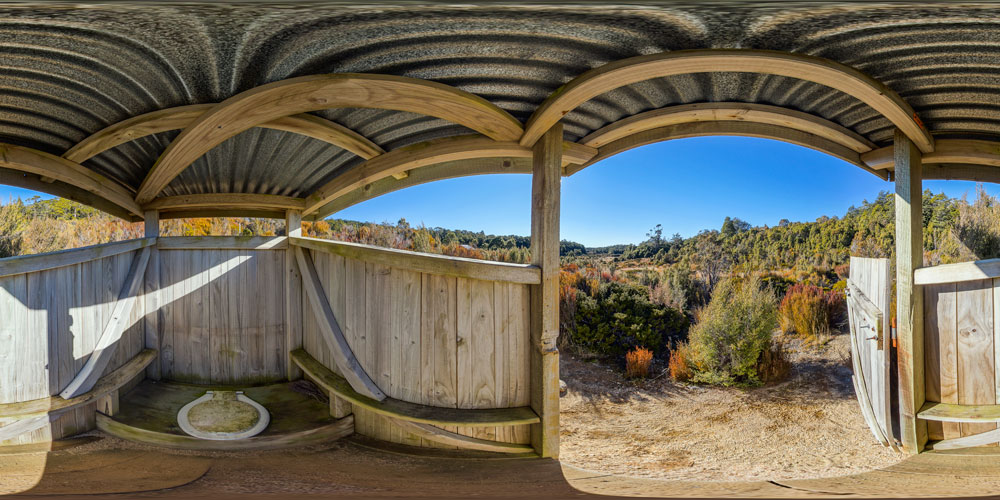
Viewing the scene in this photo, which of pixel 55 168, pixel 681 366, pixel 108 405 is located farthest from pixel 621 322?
pixel 55 168

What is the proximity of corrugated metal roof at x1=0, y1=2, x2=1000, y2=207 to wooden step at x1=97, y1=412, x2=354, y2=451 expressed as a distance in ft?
6.99

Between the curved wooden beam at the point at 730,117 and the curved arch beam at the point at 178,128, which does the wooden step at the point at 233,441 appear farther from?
the curved wooden beam at the point at 730,117

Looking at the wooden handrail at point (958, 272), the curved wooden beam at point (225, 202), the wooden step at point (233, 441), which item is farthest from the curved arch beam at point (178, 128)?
the wooden handrail at point (958, 272)

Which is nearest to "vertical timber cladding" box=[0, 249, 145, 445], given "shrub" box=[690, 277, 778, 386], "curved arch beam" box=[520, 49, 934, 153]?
"curved arch beam" box=[520, 49, 934, 153]

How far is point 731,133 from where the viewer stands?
129 inches

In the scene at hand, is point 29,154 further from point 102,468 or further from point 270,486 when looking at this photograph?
point 270,486

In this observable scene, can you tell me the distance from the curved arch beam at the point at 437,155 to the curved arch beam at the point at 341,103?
20 cm

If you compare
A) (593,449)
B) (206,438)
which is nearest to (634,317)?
(593,449)

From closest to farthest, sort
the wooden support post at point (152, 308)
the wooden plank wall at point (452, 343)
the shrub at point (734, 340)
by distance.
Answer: the wooden plank wall at point (452, 343)
the wooden support post at point (152, 308)
the shrub at point (734, 340)

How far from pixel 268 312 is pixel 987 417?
5611mm

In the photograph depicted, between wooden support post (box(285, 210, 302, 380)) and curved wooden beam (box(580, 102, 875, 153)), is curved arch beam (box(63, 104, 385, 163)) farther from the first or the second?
curved wooden beam (box(580, 102, 875, 153))

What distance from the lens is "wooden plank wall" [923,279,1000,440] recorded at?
2748 millimetres

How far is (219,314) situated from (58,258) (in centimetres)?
130

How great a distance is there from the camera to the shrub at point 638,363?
6672 mm
